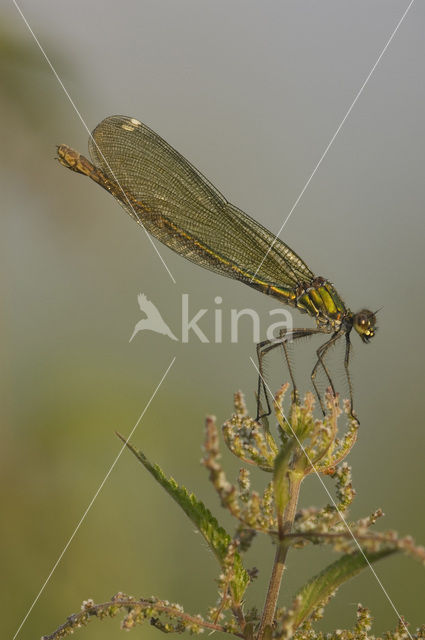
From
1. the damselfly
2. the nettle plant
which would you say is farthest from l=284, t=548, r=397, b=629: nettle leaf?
the damselfly

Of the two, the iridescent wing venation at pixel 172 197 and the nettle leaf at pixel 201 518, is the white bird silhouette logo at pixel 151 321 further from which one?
the nettle leaf at pixel 201 518

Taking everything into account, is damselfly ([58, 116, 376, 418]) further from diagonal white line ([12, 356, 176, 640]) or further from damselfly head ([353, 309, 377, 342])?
diagonal white line ([12, 356, 176, 640])

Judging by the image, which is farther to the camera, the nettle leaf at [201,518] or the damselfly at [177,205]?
the damselfly at [177,205]

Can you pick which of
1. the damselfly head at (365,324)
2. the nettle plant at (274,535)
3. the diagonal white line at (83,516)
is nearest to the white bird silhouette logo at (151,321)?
the diagonal white line at (83,516)

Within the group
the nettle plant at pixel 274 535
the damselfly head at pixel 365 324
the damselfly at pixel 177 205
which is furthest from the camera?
the damselfly at pixel 177 205

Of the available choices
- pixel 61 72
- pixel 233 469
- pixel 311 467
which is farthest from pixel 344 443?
pixel 61 72

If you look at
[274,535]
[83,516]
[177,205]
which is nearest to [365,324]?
[177,205]
